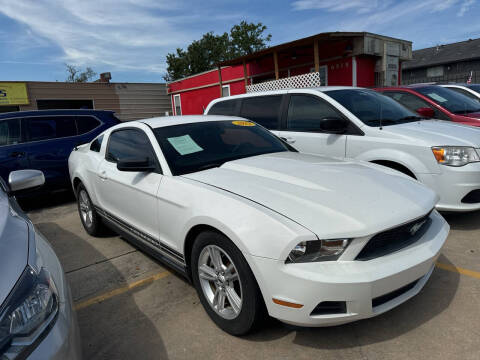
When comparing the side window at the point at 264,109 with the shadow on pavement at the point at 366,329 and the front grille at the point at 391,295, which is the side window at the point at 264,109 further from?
the front grille at the point at 391,295

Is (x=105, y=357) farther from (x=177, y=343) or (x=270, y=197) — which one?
(x=270, y=197)

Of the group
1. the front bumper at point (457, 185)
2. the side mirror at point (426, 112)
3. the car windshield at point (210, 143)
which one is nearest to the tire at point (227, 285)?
the car windshield at point (210, 143)

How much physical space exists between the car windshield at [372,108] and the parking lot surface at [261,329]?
1764 mm

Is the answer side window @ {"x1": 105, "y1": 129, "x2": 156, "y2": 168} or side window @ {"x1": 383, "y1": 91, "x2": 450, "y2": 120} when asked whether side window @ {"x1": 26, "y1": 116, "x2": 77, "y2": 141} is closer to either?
side window @ {"x1": 105, "y1": 129, "x2": 156, "y2": 168}

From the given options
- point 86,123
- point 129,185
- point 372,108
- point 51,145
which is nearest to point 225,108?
point 372,108

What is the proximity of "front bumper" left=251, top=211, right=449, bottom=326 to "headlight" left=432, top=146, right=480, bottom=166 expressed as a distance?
2.19m

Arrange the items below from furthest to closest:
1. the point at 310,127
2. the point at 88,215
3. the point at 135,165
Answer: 1. the point at 310,127
2. the point at 88,215
3. the point at 135,165

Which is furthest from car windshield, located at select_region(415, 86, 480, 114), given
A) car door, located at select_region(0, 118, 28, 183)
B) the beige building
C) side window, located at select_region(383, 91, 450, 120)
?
the beige building

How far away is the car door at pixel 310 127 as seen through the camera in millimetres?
4539

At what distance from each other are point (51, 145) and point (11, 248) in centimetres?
556

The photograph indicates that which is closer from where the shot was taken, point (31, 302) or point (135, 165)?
point (31, 302)

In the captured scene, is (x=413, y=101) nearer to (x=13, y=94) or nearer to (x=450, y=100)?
(x=450, y=100)

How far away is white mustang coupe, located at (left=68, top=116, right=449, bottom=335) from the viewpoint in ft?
6.27

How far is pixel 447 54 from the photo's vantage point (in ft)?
95.5
